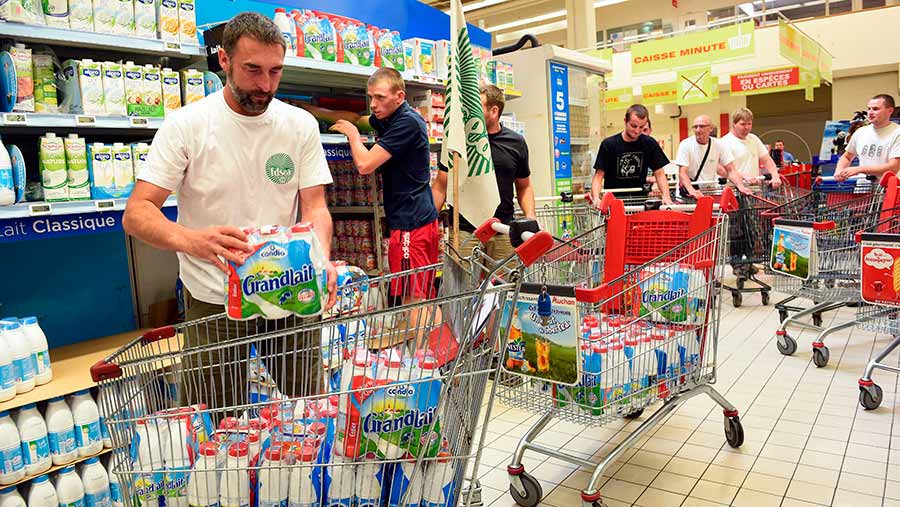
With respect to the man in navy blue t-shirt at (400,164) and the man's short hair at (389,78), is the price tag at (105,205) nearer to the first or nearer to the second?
the man in navy blue t-shirt at (400,164)

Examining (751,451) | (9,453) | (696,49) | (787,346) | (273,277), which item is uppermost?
(696,49)

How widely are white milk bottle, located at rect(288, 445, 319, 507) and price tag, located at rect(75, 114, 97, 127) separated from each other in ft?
6.41

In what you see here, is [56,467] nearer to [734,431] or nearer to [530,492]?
[530,492]

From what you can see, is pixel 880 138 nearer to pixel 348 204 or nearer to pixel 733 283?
pixel 733 283

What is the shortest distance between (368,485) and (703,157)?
6.68m

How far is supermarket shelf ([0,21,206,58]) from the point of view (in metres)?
2.62

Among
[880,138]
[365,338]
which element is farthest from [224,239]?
[880,138]

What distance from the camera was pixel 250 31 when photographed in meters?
2.03

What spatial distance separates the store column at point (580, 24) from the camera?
12.8 m

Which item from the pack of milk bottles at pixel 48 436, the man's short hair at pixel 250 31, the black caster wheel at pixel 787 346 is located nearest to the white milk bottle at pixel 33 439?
the pack of milk bottles at pixel 48 436

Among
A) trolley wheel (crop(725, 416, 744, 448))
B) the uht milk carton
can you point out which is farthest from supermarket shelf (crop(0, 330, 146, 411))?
trolley wheel (crop(725, 416, 744, 448))

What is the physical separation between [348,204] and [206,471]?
3132 millimetres

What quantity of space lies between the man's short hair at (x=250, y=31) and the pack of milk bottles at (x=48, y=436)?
1.64m

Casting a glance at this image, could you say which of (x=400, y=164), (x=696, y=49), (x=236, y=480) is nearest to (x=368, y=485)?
(x=236, y=480)
